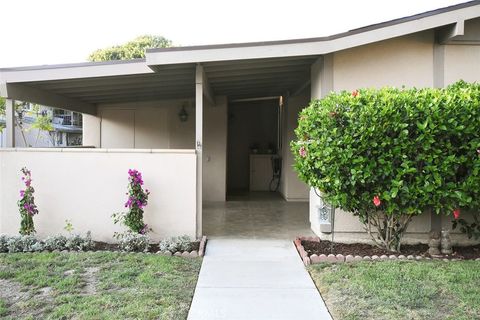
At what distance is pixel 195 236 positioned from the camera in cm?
625

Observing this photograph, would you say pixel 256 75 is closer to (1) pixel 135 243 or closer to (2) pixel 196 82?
(2) pixel 196 82

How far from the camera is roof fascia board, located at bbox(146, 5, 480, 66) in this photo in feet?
19.0

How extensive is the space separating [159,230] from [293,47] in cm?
323

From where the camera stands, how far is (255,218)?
820 cm

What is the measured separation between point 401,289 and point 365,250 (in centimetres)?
157

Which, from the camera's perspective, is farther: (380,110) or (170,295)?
(380,110)

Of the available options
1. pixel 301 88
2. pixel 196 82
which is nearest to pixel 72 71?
pixel 196 82

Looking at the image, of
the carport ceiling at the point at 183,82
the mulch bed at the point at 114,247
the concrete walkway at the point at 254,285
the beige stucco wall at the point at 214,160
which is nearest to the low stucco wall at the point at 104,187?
the mulch bed at the point at 114,247

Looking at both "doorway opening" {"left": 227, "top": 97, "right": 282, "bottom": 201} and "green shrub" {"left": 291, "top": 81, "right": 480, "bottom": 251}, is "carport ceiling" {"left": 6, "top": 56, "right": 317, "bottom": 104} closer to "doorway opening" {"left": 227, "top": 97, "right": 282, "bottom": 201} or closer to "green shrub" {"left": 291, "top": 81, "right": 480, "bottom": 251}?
"green shrub" {"left": 291, "top": 81, "right": 480, "bottom": 251}

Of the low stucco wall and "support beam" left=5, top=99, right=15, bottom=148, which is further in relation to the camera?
"support beam" left=5, top=99, right=15, bottom=148

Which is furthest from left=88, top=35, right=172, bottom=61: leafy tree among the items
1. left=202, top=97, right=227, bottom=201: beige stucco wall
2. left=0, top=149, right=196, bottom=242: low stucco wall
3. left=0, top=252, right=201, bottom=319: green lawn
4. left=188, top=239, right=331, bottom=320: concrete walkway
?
left=0, top=252, right=201, bottom=319: green lawn

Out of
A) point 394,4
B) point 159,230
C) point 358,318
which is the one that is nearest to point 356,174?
point 358,318

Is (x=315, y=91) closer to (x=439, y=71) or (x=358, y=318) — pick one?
(x=439, y=71)

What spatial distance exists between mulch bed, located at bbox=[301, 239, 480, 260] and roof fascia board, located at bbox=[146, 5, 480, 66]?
267cm
